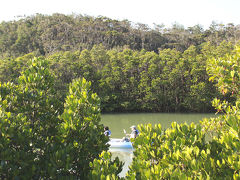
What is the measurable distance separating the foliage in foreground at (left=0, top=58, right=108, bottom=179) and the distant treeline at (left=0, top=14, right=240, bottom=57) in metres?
25.9

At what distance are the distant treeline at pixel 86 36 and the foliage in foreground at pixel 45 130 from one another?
2593 centimetres

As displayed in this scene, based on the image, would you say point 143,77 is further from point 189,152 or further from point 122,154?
point 189,152

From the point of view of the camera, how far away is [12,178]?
10.2 feet

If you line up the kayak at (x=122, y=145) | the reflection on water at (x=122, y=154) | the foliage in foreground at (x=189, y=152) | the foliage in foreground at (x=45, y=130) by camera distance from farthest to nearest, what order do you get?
the kayak at (x=122, y=145)
the reflection on water at (x=122, y=154)
the foliage in foreground at (x=45, y=130)
the foliage in foreground at (x=189, y=152)

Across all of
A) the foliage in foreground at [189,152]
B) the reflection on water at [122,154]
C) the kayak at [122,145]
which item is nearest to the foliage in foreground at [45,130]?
the foliage in foreground at [189,152]

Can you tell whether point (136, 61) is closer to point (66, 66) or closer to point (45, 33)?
point (66, 66)

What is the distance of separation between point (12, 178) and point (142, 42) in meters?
33.1

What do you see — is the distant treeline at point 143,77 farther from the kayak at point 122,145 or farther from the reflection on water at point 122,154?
the reflection on water at point 122,154

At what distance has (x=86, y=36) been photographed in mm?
33125

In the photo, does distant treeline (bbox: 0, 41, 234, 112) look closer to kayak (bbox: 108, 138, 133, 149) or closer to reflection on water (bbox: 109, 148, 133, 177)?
kayak (bbox: 108, 138, 133, 149)

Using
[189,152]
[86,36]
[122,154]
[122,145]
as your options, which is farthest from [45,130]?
[86,36]

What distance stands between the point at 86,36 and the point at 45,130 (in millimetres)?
30377

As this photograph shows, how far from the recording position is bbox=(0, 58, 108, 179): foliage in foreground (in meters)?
3.23

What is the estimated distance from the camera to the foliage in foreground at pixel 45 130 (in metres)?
3.23
